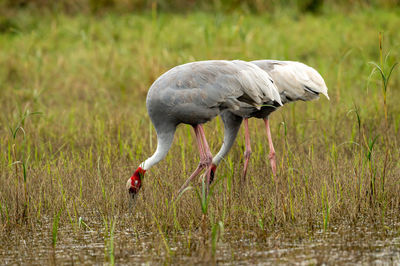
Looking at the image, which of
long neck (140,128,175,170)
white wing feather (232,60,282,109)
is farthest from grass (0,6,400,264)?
white wing feather (232,60,282,109)

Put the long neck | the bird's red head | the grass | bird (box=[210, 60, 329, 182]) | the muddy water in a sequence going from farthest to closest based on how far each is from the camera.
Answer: bird (box=[210, 60, 329, 182]), the long neck, the bird's red head, the grass, the muddy water

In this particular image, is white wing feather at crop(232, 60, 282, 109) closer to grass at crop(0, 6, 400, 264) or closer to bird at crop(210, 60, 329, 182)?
bird at crop(210, 60, 329, 182)

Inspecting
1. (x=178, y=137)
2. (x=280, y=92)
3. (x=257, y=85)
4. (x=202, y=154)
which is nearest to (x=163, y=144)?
(x=202, y=154)

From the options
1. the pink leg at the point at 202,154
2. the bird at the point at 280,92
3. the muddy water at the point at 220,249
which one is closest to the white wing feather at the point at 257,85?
the bird at the point at 280,92

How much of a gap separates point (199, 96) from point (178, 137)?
5.63ft

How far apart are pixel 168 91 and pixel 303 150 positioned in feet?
5.49

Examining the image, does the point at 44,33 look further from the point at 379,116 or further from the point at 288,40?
the point at 379,116

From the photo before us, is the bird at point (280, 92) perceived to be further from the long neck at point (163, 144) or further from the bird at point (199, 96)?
the long neck at point (163, 144)

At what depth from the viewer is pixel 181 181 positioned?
19.1 ft

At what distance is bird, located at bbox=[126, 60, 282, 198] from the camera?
545 centimetres

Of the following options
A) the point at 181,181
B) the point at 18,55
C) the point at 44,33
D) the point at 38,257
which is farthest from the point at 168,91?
the point at 44,33

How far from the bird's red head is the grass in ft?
0.25

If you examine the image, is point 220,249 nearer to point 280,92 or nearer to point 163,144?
point 163,144

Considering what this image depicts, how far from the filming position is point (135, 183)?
538 centimetres
